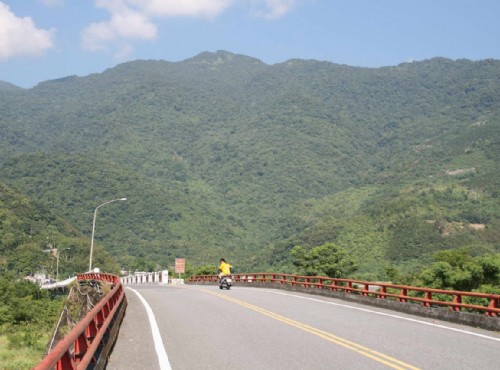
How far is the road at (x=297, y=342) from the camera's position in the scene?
31.1 ft

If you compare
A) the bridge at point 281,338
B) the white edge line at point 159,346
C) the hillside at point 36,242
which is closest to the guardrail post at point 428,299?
the bridge at point 281,338

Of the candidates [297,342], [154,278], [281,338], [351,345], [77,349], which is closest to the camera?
[77,349]

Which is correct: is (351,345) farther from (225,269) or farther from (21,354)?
(225,269)

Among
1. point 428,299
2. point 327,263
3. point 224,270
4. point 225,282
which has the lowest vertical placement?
point 428,299

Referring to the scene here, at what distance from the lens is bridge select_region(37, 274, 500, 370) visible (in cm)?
927

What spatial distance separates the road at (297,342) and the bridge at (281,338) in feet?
0.06

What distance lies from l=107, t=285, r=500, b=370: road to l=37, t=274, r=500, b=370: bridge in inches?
0.7

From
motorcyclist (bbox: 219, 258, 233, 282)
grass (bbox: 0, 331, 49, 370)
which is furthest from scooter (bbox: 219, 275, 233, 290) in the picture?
grass (bbox: 0, 331, 49, 370)

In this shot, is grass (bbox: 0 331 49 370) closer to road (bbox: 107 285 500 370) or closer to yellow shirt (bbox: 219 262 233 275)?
road (bbox: 107 285 500 370)

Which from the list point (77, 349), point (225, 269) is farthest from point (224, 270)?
point (77, 349)

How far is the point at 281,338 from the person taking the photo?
39.7 ft

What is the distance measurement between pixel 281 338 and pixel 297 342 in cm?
64

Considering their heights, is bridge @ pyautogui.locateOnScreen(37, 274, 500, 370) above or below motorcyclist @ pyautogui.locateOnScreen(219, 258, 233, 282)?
below

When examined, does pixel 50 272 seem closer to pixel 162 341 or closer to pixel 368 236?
pixel 368 236
